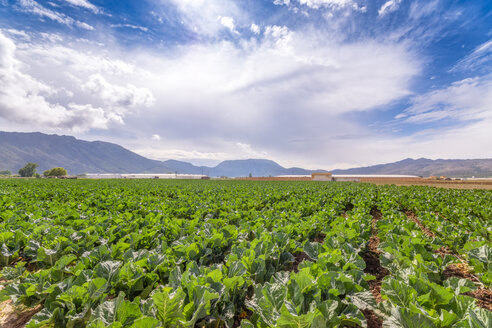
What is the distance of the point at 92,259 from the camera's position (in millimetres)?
3650

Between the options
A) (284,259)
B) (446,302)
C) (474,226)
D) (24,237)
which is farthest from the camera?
(474,226)

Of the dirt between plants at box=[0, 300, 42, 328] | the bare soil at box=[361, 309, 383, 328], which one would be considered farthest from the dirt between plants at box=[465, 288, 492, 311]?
the dirt between plants at box=[0, 300, 42, 328]

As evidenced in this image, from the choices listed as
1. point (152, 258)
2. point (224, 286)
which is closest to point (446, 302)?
point (224, 286)

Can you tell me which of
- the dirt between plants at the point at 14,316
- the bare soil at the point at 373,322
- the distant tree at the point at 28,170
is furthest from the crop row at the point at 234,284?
the distant tree at the point at 28,170


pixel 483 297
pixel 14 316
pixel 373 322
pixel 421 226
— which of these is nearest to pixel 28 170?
pixel 14 316

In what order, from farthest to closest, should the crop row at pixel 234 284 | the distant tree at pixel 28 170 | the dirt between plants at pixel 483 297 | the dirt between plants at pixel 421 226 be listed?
the distant tree at pixel 28 170
the dirt between plants at pixel 421 226
the dirt between plants at pixel 483 297
the crop row at pixel 234 284

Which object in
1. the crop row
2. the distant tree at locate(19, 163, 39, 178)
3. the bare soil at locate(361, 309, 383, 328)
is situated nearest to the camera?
the crop row

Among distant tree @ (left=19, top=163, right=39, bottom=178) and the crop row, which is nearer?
the crop row

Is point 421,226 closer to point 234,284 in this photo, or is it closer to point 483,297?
point 483,297

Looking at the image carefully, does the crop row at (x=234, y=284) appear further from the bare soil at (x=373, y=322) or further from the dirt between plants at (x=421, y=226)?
the dirt between plants at (x=421, y=226)

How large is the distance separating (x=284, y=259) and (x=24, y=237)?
564cm

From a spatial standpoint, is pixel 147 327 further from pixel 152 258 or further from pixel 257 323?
pixel 152 258

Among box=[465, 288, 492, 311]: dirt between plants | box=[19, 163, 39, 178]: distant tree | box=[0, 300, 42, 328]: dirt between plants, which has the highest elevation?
box=[19, 163, 39, 178]: distant tree

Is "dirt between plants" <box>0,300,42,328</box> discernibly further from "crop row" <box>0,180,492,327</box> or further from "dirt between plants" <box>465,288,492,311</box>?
"dirt between plants" <box>465,288,492,311</box>
